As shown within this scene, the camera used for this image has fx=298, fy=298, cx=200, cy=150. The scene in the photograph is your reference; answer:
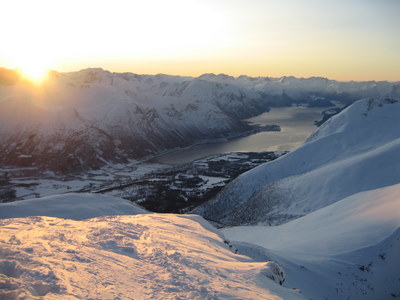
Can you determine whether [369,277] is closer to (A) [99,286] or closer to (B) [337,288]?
(B) [337,288]

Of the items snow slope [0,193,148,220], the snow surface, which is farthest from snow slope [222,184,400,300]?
snow slope [0,193,148,220]

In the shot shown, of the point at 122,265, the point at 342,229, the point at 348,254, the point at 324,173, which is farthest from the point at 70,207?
the point at 324,173

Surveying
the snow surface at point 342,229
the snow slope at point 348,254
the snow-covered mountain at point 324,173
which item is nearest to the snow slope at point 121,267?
the snow slope at point 348,254

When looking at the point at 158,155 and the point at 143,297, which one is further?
the point at 158,155

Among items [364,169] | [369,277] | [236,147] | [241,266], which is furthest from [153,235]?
[236,147]

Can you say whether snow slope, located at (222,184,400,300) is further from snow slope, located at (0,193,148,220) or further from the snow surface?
snow slope, located at (0,193,148,220)

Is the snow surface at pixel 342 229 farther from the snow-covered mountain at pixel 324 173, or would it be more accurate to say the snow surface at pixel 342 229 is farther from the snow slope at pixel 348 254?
the snow-covered mountain at pixel 324 173

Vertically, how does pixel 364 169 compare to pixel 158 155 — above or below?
above
